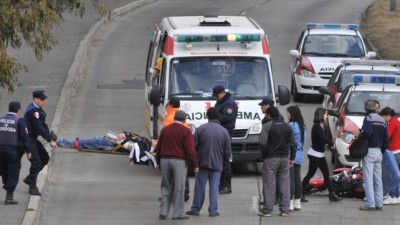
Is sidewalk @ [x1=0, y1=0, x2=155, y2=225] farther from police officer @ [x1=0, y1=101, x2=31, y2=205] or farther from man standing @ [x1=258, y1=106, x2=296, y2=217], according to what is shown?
man standing @ [x1=258, y1=106, x2=296, y2=217]

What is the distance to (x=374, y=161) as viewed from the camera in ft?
53.9

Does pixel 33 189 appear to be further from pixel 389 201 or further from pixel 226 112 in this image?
pixel 389 201

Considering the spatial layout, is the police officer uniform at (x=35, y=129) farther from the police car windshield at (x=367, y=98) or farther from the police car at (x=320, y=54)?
the police car at (x=320, y=54)

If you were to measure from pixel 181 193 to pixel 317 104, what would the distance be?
1319 centimetres

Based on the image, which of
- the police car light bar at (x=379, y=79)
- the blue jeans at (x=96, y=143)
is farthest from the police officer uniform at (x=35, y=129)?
the police car light bar at (x=379, y=79)

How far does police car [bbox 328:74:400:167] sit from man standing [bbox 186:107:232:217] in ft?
12.4

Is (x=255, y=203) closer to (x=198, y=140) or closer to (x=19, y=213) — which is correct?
(x=198, y=140)

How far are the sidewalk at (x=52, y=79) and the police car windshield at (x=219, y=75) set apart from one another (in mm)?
2946

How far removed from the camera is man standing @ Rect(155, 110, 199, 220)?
15430mm

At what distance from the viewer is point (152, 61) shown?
71.6ft

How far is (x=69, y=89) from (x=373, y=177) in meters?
14.3

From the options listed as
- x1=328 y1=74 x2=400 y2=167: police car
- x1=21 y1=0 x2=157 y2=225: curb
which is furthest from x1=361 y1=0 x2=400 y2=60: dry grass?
x1=328 y1=74 x2=400 y2=167: police car

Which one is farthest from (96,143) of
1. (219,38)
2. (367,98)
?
(367,98)

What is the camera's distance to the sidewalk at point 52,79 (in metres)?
16.4
